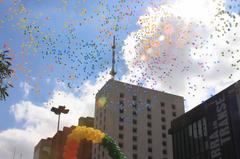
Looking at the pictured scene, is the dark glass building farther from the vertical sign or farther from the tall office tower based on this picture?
Answer: the tall office tower

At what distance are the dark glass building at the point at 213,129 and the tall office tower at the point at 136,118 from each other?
36671 millimetres

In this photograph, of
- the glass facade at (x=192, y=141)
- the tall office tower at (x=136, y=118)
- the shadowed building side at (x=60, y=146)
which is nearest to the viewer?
the glass facade at (x=192, y=141)

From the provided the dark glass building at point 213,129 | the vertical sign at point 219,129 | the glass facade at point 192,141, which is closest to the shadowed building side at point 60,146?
the glass facade at point 192,141

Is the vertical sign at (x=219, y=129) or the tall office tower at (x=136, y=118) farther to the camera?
the tall office tower at (x=136, y=118)

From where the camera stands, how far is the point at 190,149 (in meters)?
55.1

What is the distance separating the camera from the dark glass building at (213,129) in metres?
46.1

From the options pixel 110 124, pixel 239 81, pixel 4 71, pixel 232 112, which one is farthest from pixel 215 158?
pixel 110 124

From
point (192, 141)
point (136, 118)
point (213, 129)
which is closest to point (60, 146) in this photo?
point (136, 118)

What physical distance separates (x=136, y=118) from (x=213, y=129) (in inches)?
1996

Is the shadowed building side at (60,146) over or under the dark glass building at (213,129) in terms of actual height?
over

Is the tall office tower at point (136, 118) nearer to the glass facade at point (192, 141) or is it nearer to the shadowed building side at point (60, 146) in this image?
the shadowed building side at point (60, 146)

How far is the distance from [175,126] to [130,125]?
38.0 m

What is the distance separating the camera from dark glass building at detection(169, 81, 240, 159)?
46125 millimetres

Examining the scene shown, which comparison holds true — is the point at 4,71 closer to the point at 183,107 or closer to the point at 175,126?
the point at 175,126
